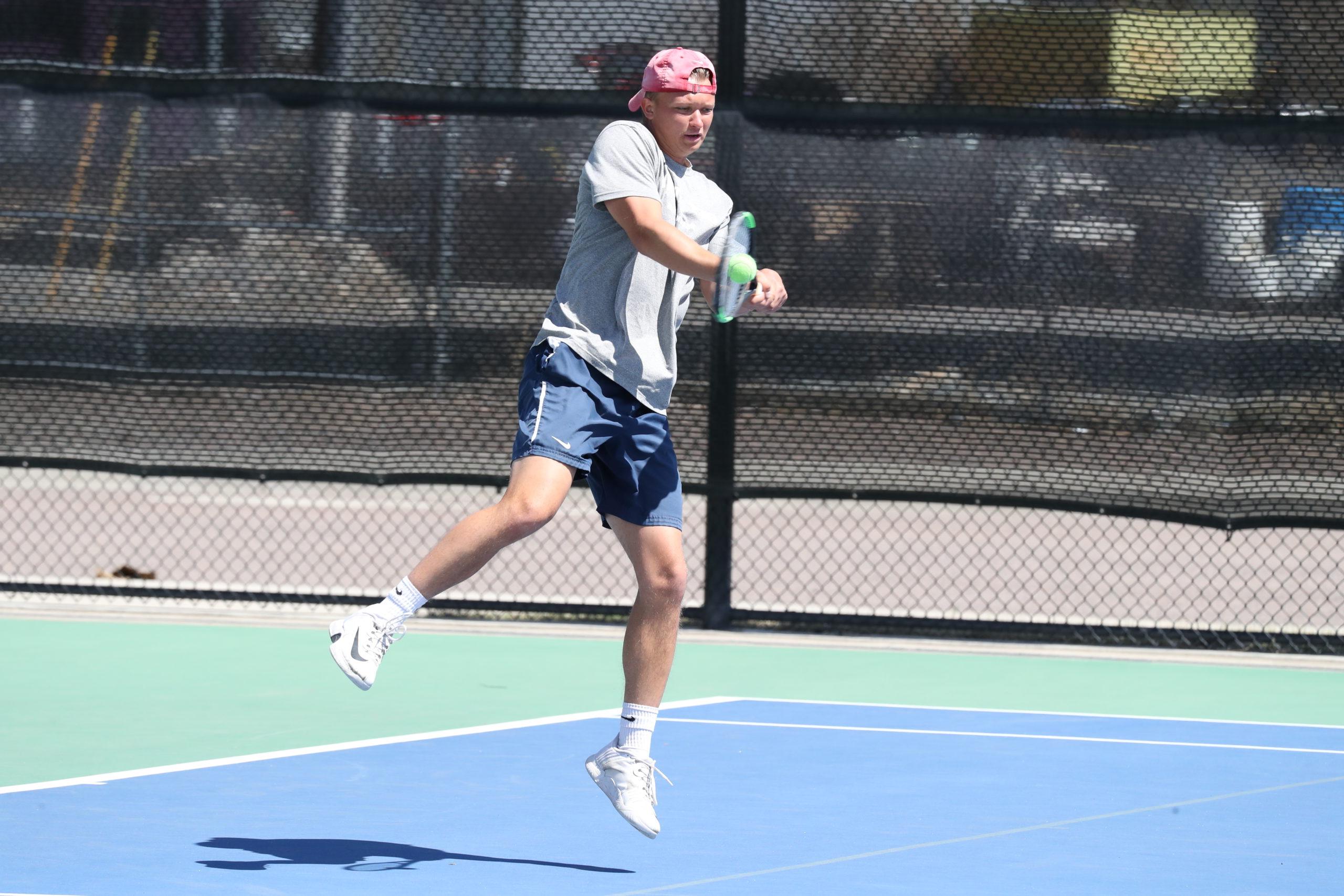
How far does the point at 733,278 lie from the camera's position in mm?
4465

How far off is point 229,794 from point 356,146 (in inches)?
147

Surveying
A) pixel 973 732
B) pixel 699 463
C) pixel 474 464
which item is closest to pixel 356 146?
pixel 474 464

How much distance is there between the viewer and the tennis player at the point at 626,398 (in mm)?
4570

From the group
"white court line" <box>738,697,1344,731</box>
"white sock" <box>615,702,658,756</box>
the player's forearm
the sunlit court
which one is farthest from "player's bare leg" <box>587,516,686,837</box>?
"white court line" <box>738,697,1344,731</box>

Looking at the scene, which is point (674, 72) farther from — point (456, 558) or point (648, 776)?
point (648, 776)

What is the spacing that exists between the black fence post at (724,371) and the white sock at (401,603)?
3.61 meters

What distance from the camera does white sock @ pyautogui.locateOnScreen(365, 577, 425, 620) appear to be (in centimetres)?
455

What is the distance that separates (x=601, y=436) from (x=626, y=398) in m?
0.12

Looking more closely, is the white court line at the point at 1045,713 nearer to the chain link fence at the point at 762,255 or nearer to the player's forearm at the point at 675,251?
the chain link fence at the point at 762,255

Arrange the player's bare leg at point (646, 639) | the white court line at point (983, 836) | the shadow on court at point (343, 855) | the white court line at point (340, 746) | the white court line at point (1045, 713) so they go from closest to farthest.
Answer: the white court line at point (983, 836) → the shadow on court at point (343, 855) → the player's bare leg at point (646, 639) → the white court line at point (340, 746) → the white court line at point (1045, 713)

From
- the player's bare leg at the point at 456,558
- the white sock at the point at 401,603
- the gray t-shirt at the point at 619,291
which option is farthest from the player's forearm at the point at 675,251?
the white sock at the point at 401,603

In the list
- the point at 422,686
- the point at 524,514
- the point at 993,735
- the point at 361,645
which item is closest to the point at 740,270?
the point at 524,514

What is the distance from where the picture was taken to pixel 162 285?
8492 mm

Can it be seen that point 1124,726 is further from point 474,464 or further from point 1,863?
point 1,863
